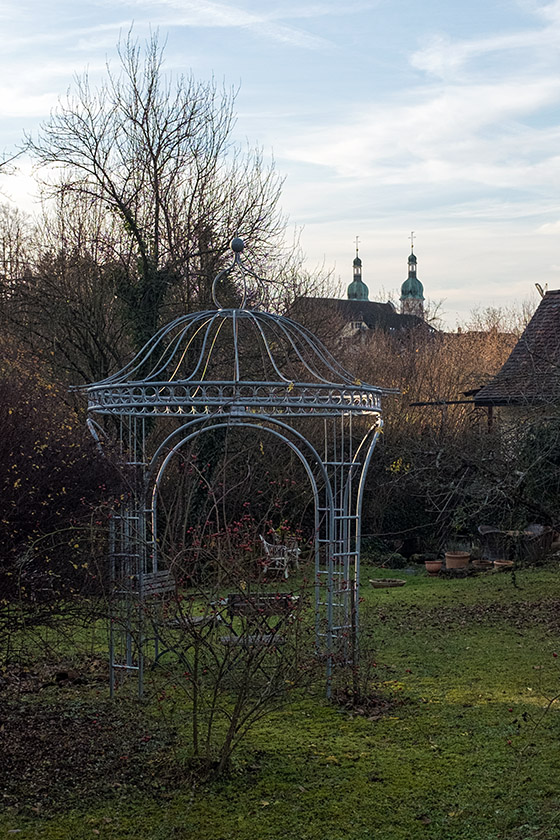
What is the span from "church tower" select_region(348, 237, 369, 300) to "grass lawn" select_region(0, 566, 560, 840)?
82994mm

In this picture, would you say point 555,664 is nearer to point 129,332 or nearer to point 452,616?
point 452,616

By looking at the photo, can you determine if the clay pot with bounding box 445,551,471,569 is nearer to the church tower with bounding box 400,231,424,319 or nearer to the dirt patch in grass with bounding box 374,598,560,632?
the dirt patch in grass with bounding box 374,598,560,632

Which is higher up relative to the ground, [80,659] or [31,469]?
[31,469]

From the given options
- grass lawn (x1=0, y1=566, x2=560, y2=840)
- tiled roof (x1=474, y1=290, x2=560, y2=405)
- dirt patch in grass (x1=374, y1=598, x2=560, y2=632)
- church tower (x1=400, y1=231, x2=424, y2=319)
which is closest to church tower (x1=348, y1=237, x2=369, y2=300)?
church tower (x1=400, y1=231, x2=424, y2=319)

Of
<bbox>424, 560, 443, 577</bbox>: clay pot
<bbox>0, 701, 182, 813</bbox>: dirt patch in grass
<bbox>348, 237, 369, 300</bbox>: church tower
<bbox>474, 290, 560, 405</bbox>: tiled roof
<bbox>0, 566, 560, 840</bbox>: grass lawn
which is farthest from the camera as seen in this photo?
<bbox>348, 237, 369, 300</bbox>: church tower

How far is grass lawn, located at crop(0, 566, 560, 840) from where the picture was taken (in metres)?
4.97

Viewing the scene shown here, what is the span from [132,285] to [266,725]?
9.75 m

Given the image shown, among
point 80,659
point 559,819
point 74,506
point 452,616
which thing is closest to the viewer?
point 559,819

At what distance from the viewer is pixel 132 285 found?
49.8 ft

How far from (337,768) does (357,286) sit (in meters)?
87.4

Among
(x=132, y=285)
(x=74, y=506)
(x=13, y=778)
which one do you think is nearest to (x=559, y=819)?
(x=13, y=778)

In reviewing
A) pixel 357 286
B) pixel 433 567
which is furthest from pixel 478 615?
pixel 357 286

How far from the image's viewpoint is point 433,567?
16.3 metres

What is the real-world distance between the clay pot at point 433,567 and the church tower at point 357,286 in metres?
74.5
